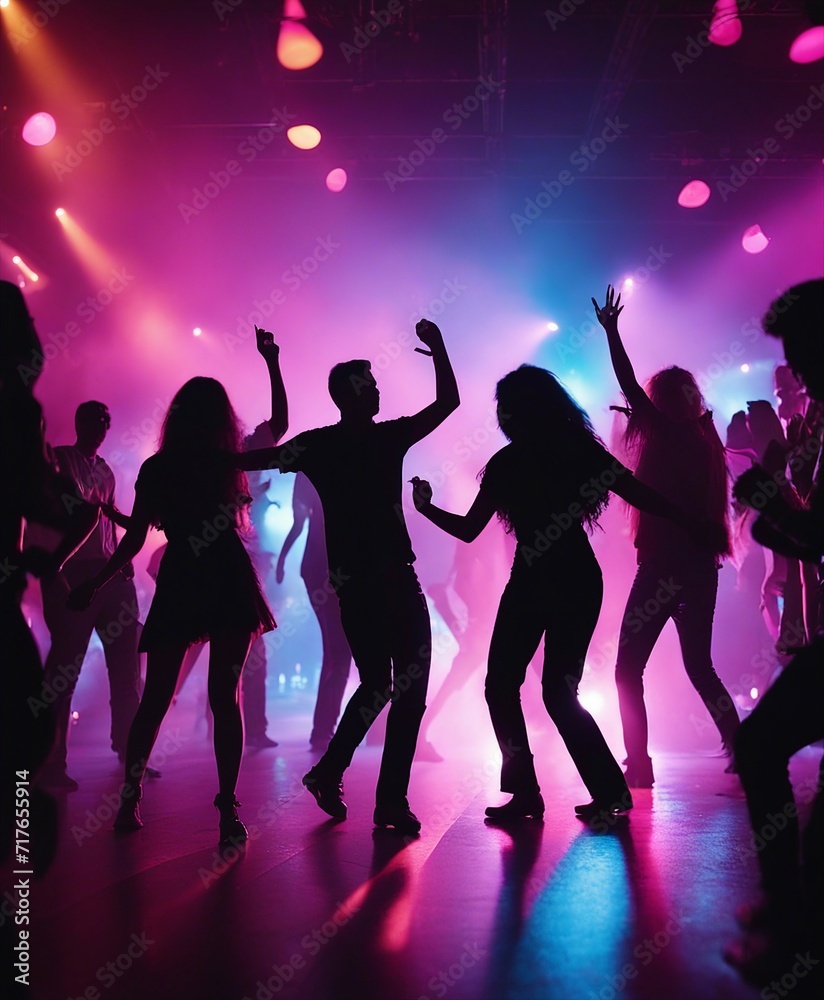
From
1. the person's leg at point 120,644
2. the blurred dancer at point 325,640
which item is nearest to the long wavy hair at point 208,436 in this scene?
the person's leg at point 120,644

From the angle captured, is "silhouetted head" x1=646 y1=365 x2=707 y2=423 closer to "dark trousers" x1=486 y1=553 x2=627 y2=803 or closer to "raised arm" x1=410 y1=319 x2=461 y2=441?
"dark trousers" x1=486 y1=553 x2=627 y2=803

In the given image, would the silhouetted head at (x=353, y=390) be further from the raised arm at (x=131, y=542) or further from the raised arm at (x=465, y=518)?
the raised arm at (x=131, y=542)

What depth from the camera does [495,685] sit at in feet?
12.1

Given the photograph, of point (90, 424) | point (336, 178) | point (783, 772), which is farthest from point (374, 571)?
point (336, 178)

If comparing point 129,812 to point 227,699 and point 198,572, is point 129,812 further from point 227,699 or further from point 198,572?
point 198,572

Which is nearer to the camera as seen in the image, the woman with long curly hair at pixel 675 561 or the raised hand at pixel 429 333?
the raised hand at pixel 429 333

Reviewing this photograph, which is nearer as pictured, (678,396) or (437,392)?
(437,392)

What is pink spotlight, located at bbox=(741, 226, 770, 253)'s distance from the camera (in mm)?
10961

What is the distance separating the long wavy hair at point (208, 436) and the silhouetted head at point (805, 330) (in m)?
2.37

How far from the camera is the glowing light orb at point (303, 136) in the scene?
31.9 feet

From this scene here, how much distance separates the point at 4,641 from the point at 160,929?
3.21ft

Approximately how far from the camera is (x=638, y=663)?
14.9ft

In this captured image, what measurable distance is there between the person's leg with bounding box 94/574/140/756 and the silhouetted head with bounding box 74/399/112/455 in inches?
36.1

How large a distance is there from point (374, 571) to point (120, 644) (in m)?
2.82
